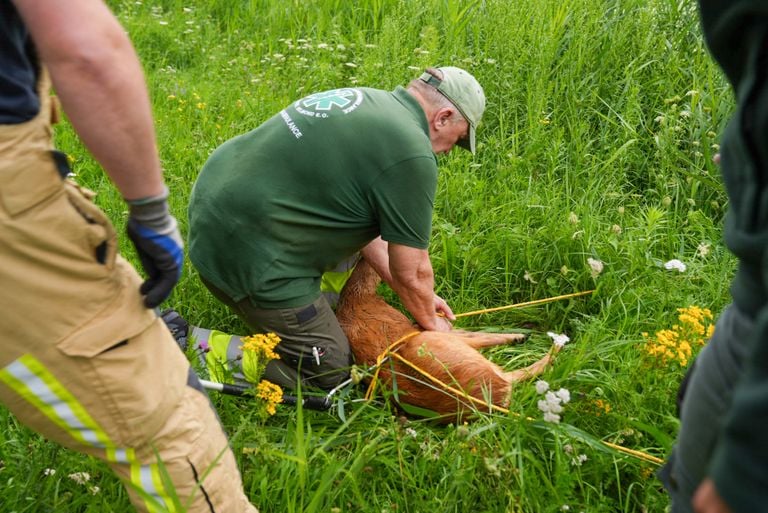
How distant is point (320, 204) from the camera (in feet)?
10.6

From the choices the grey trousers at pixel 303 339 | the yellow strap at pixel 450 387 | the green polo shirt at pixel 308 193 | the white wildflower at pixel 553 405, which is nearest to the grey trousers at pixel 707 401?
the white wildflower at pixel 553 405

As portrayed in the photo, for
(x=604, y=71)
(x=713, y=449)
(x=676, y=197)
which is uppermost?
(x=713, y=449)

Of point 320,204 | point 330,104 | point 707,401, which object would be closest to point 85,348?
point 707,401

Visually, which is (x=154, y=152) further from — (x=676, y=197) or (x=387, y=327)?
(x=676, y=197)

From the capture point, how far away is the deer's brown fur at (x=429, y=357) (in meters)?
3.11

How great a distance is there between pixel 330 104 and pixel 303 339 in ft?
3.15

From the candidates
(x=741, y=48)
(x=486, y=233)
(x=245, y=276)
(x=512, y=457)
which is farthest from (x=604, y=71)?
(x=741, y=48)

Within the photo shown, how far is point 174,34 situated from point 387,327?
153 inches

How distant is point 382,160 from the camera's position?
3080 millimetres

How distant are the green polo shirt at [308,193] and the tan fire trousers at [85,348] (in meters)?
1.30

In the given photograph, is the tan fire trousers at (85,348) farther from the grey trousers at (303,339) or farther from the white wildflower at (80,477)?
the grey trousers at (303,339)

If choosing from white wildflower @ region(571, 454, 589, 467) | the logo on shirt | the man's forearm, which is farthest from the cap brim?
the man's forearm

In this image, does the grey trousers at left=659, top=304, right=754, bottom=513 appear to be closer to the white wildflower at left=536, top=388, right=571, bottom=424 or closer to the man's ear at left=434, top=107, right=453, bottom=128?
the white wildflower at left=536, top=388, right=571, bottom=424

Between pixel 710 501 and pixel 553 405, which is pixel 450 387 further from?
pixel 710 501
